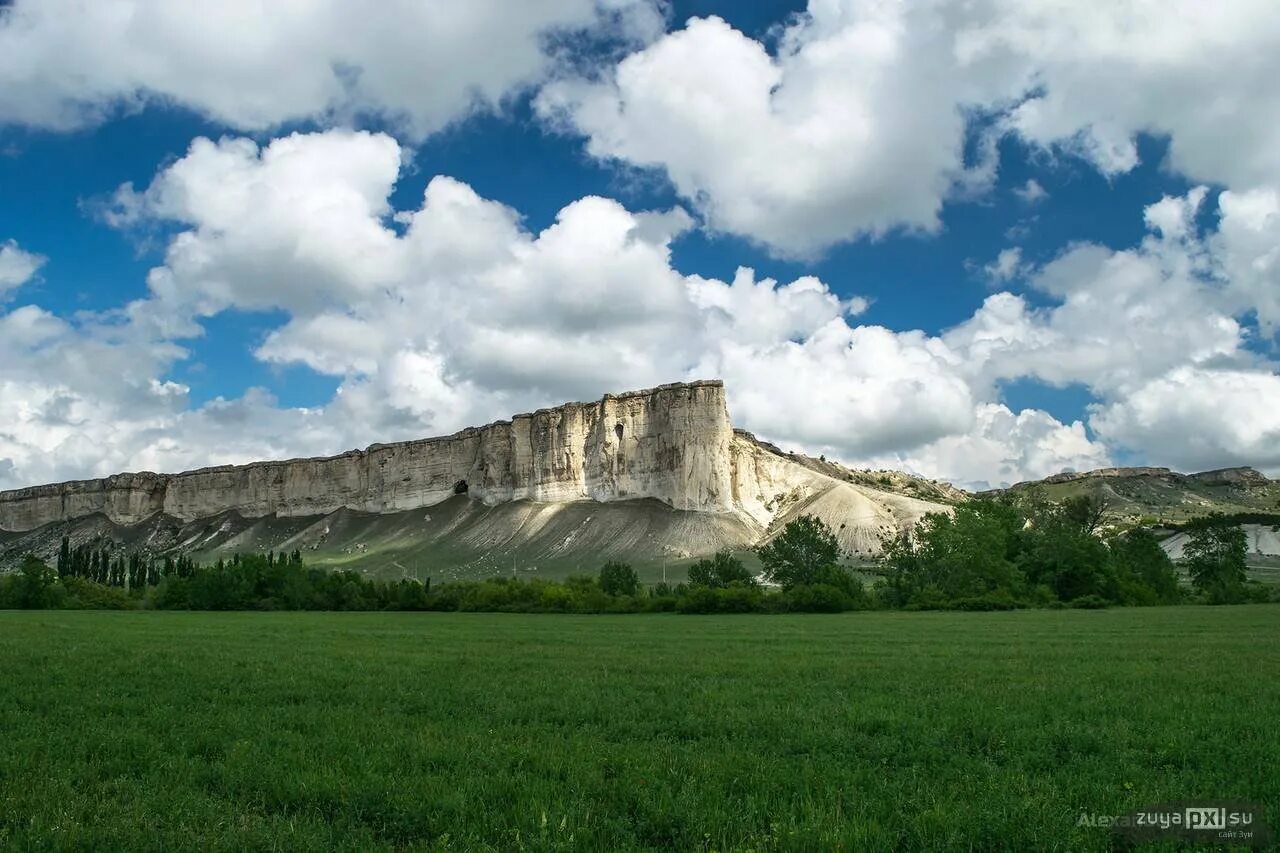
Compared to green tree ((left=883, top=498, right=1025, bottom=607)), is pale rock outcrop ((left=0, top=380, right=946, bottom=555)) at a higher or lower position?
higher

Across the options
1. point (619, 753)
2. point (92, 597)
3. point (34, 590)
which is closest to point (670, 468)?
point (92, 597)

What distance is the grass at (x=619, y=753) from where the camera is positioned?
7477 mm

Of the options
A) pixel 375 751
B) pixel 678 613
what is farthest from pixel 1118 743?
pixel 678 613

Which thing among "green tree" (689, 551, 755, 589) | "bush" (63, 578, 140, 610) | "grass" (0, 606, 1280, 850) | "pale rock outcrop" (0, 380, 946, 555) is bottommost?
"bush" (63, 578, 140, 610)

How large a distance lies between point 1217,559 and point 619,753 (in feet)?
335

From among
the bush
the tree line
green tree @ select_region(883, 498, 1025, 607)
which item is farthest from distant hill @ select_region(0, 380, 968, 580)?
the bush

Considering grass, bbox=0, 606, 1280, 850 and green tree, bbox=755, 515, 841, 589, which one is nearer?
grass, bbox=0, 606, 1280, 850

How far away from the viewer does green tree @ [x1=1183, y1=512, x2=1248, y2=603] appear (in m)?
80.8

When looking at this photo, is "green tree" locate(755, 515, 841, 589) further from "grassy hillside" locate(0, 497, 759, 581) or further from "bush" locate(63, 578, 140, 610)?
"bush" locate(63, 578, 140, 610)

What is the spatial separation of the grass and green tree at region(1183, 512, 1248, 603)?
7143cm

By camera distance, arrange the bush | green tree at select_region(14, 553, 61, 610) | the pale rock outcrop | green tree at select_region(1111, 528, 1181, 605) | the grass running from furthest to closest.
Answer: the pale rock outcrop < the bush < green tree at select_region(14, 553, 61, 610) < green tree at select_region(1111, 528, 1181, 605) < the grass

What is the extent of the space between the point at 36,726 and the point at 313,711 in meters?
3.69

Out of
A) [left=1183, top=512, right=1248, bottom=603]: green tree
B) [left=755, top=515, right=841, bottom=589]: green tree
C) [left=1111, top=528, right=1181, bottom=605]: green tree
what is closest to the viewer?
[left=1111, top=528, right=1181, bottom=605]: green tree

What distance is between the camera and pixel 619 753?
1041 centimetres
